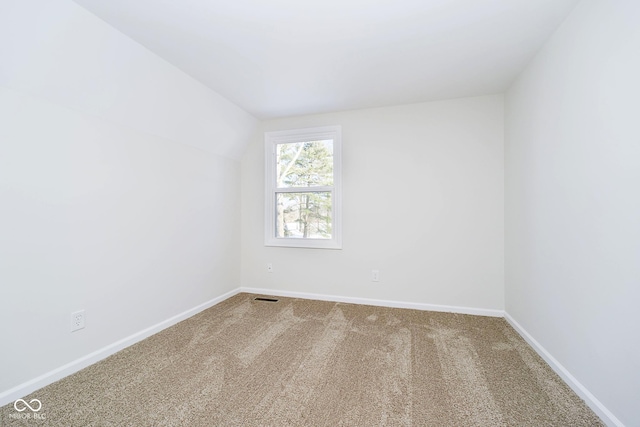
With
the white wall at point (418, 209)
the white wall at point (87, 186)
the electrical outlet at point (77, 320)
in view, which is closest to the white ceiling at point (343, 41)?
the white wall at point (87, 186)

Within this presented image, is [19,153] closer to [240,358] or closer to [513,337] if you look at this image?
[240,358]

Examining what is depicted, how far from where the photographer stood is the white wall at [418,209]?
289cm

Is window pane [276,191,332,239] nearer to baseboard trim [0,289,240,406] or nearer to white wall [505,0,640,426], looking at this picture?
baseboard trim [0,289,240,406]

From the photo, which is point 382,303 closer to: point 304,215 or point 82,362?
point 304,215

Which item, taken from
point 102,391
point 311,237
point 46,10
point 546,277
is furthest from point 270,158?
point 546,277

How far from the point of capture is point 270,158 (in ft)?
11.9

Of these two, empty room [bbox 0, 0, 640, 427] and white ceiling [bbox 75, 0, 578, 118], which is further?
white ceiling [bbox 75, 0, 578, 118]

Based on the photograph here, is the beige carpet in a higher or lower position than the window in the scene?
lower

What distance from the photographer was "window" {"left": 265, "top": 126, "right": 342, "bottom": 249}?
3.37 meters

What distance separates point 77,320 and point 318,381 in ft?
5.65

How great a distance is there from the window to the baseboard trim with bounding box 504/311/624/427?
6.57ft

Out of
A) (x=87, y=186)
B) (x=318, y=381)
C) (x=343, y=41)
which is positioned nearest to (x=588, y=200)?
(x=343, y=41)

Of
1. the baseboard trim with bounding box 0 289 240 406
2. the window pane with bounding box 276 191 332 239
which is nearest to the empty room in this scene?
the baseboard trim with bounding box 0 289 240 406

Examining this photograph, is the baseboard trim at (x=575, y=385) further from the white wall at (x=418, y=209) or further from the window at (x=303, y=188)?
the window at (x=303, y=188)
